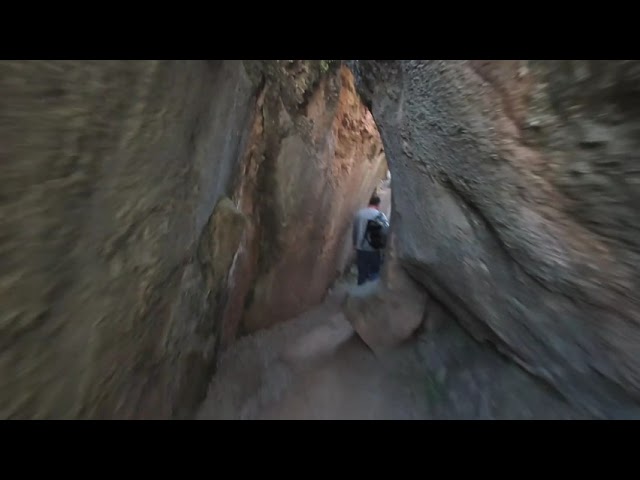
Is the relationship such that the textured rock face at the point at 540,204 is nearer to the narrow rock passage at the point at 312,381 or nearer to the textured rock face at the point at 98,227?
the narrow rock passage at the point at 312,381

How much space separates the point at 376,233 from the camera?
557cm

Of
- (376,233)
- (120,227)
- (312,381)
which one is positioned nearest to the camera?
(120,227)

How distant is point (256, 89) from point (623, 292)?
134 inches

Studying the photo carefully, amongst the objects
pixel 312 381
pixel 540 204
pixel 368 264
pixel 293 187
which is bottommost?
pixel 312 381

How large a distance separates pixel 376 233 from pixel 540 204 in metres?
3.96

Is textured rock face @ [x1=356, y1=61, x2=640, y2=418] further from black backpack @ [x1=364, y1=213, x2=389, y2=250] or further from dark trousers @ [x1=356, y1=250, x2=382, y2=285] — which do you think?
dark trousers @ [x1=356, y1=250, x2=382, y2=285]

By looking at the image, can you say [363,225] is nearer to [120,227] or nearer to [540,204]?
[540,204]

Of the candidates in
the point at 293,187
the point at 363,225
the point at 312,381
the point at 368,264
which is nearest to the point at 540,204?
the point at 312,381

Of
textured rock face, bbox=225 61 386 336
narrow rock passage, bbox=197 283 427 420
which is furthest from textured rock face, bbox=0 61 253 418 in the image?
textured rock face, bbox=225 61 386 336

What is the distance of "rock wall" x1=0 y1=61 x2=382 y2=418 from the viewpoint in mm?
1095

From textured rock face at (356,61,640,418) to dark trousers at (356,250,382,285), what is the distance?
2.72m

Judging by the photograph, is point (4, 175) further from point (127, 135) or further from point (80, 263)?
point (127, 135)

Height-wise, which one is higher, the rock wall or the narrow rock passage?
the rock wall
